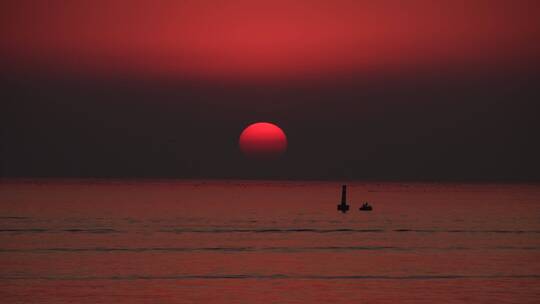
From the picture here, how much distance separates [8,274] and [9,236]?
3037cm

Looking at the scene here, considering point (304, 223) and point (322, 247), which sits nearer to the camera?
point (322, 247)

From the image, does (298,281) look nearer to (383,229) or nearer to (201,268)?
(201,268)

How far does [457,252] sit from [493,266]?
34.7ft

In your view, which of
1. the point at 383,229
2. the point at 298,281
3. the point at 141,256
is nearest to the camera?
the point at 298,281

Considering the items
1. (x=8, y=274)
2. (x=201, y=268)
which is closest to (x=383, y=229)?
(x=201, y=268)

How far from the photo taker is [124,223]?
4053 inches

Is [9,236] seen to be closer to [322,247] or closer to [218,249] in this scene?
[218,249]

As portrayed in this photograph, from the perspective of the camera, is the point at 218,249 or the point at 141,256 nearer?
the point at 141,256

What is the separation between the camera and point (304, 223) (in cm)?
10606

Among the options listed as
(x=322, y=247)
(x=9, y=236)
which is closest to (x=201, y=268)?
(x=322, y=247)

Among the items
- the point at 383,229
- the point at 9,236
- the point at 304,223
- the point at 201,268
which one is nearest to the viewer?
the point at 201,268

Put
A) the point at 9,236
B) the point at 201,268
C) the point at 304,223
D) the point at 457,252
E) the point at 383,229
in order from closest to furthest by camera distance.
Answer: the point at 201,268
the point at 457,252
the point at 9,236
the point at 383,229
the point at 304,223

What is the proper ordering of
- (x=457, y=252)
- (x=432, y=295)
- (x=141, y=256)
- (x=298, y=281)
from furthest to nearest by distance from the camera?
1. (x=457, y=252)
2. (x=141, y=256)
3. (x=298, y=281)
4. (x=432, y=295)

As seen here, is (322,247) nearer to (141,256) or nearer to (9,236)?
(141,256)
